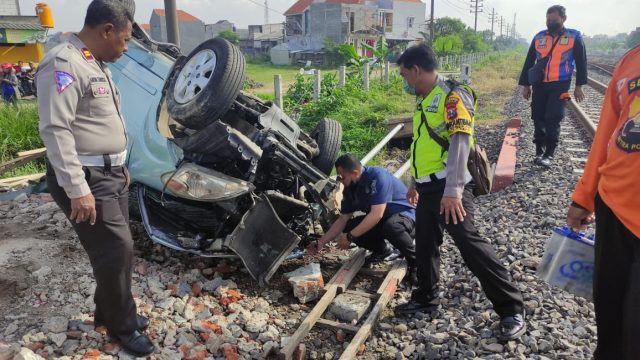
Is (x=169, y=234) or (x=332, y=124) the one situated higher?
(x=332, y=124)

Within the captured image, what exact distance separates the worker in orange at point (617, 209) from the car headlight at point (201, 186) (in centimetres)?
209

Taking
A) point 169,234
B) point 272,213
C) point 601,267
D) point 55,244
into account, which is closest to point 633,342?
point 601,267

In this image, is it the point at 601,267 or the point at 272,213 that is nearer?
the point at 601,267

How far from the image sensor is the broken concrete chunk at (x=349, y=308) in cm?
335

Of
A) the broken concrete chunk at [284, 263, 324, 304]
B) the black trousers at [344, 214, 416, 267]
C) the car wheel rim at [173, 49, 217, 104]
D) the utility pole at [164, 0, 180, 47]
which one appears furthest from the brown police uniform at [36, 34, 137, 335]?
the utility pole at [164, 0, 180, 47]

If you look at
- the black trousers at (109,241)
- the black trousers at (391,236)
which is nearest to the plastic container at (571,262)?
the black trousers at (391,236)

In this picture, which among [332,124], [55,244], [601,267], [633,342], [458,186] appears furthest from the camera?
[332,124]

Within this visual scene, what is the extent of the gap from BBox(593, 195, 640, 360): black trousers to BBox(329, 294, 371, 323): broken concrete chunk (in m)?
1.53

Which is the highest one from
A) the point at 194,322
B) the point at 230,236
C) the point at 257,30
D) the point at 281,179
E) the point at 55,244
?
the point at 257,30

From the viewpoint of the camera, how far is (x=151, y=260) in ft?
12.6

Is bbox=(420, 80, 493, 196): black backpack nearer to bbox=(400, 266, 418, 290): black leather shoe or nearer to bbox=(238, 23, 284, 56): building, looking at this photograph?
bbox=(400, 266, 418, 290): black leather shoe

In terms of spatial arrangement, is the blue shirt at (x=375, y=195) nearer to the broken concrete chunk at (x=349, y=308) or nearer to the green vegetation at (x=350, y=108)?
the broken concrete chunk at (x=349, y=308)

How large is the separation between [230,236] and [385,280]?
121 centimetres

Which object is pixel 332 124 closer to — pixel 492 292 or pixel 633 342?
pixel 492 292
